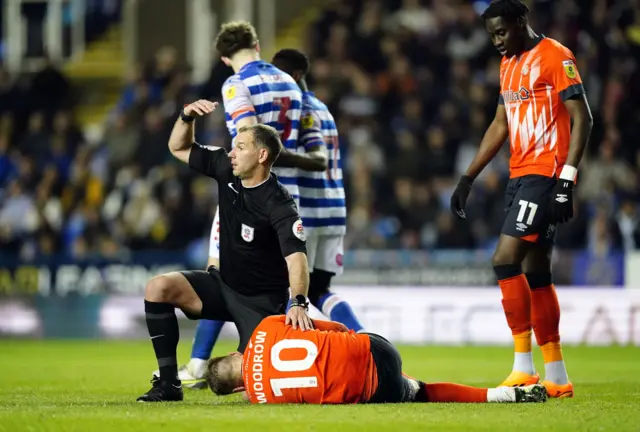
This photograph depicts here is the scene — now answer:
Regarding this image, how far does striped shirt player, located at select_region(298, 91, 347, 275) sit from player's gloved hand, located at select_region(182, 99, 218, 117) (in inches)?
54.7

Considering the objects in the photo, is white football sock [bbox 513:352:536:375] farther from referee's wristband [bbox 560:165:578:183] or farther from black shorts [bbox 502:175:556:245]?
referee's wristband [bbox 560:165:578:183]

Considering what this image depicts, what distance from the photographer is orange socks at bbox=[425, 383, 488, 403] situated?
6496 millimetres

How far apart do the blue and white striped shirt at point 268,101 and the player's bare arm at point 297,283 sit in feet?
4.85

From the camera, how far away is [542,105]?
23.7ft

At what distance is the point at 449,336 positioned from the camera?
14500mm

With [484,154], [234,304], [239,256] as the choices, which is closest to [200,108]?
[239,256]

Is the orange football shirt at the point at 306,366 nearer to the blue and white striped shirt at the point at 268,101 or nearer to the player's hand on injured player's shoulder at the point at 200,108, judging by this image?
the player's hand on injured player's shoulder at the point at 200,108

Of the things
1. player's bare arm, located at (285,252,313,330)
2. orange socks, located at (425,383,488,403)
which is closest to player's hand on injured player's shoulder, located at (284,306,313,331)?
player's bare arm, located at (285,252,313,330)

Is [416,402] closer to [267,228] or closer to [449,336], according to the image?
[267,228]

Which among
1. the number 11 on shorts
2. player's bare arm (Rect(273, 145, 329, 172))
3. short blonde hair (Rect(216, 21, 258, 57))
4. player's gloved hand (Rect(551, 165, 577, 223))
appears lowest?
the number 11 on shorts

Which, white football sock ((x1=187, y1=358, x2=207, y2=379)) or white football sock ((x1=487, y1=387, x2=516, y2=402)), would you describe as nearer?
white football sock ((x1=487, y1=387, x2=516, y2=402))

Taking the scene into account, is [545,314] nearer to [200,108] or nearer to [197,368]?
[197,368]

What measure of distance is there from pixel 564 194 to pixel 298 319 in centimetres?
173

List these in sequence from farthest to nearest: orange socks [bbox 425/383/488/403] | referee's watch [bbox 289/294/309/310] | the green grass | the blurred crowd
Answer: the blurred crowd < orange socks [bbox 425/383/488/403] < referee's watch [bbox 289/294/309/310] < the green grass
